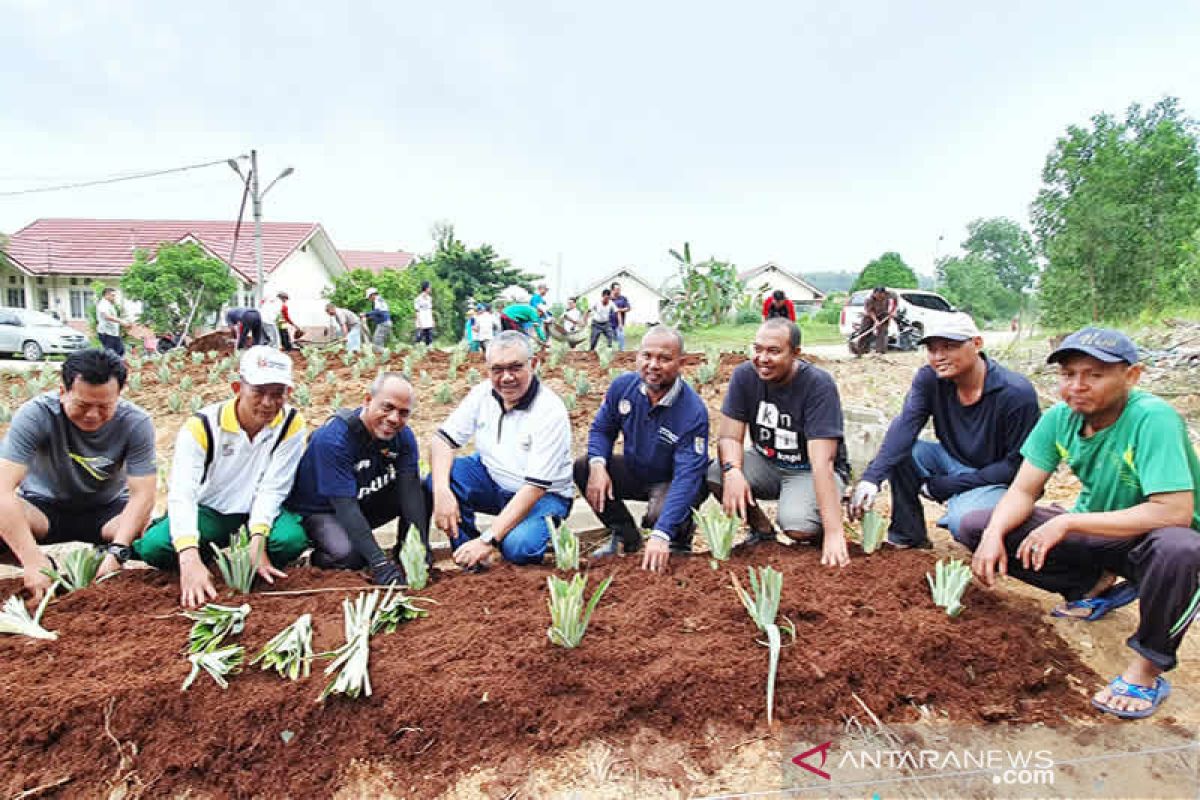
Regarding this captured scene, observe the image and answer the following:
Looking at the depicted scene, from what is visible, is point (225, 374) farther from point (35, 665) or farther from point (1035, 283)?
point (1035, 283)

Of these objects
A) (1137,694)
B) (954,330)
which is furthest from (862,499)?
(1137,694)

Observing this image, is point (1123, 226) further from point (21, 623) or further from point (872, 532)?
point (21, 623)

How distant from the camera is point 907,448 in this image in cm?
332

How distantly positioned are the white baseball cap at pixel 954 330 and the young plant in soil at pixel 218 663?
3.02 m

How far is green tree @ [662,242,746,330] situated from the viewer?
22062 millimetres

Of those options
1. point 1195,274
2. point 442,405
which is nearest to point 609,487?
point 442,405

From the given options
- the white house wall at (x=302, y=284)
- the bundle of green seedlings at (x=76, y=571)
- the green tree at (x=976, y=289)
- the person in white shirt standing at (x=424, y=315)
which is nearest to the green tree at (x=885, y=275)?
the green tree at (x=976, y=289)

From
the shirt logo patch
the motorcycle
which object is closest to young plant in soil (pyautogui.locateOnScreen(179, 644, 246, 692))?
the shirt logo patch

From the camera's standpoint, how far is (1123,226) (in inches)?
675

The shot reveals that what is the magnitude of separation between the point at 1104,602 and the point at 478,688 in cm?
249

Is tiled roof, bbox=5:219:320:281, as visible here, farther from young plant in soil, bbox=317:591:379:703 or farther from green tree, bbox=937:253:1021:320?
green tree, bbox=937:253:1021:320

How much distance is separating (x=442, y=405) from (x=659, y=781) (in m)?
5.35

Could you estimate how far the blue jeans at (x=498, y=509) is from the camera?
10.5 ft

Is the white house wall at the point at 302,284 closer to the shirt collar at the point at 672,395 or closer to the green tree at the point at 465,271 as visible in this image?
the green tree at the point at 465,271
